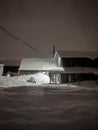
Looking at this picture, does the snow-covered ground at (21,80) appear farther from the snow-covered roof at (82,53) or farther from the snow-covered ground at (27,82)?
the snow-covered roof at (82,53)

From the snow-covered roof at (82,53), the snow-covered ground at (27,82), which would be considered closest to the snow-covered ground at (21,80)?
the snow-covered ground at (27,82)

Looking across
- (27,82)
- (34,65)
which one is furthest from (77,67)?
(27,82)

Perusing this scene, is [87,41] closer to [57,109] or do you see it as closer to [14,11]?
[14,11]

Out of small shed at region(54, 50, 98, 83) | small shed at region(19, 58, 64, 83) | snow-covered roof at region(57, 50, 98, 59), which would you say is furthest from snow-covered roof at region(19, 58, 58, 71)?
snow-covered roof at region(57, 50, 98, 59)

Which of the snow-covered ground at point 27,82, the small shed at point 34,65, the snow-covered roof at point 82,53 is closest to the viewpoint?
the snow-covered ground at point 27,82

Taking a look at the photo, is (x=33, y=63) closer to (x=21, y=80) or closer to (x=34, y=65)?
(x=34, y=65)

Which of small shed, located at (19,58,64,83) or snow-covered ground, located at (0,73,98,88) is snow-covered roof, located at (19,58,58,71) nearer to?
small shed, located at (19,58,64,83)

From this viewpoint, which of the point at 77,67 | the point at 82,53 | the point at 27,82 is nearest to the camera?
the point at 27,82

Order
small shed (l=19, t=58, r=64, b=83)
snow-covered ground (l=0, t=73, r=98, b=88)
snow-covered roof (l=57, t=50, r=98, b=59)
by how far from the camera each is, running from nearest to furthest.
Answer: snow-covered ground (l=0, t=73, r=98, b=88)
snow-covered roof (l=57, t=50, r=98, b=59)
small shed (l=19, t=58, r=64, b=83)

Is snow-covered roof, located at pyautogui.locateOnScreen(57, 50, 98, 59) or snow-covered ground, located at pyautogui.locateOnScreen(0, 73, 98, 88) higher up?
snow-covered roof, located at pyautogui.locateOnScreen(57, 50, 98, 59)

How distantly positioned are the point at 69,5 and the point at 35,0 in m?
0.48

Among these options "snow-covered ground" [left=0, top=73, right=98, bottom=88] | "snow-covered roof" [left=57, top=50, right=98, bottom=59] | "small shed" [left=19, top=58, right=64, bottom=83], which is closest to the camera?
"snow-covered ground" [left=0, top=73, right=98, bottom=88]

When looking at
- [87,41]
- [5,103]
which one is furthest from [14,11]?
[5,103]

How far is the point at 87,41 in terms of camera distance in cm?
262
